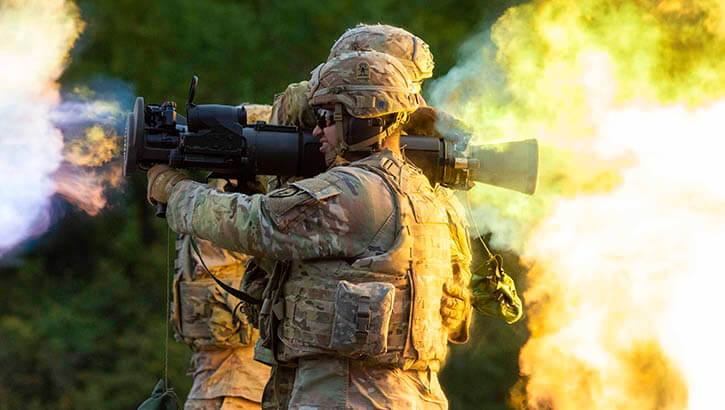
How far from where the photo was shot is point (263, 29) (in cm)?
1068

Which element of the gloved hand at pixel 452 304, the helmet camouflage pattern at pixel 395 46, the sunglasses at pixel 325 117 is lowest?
the gloved hand at pixel 452 304

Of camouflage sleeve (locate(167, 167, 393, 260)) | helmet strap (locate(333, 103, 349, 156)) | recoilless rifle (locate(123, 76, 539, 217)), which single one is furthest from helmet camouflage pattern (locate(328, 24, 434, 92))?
camouflage sleeve (locate(167, 167, 393, 260))

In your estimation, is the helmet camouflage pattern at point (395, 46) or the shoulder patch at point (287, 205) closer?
the shoulder patch at point (287, 205)

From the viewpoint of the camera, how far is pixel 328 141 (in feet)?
13.7

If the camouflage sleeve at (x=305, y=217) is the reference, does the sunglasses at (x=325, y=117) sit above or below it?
above

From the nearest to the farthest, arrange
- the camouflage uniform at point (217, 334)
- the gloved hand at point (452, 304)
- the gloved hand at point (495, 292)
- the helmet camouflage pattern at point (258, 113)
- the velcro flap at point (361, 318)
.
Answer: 1. the velcro flap at point (361, 318)
2. the gloved hand at point (452, 304)
3. the gloved hand at point (495, 292)
4. the camouflage uniform at point (217, 334)
5. the helmet camouflage pattern at point (258, 113)

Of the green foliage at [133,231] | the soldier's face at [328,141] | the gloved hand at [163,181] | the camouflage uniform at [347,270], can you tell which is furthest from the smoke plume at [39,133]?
the green foliage at [133,231]

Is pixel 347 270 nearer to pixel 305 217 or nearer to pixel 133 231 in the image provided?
pixel 305 217

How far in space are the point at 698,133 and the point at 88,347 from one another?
6579mm

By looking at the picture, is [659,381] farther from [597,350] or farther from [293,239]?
[293,239]

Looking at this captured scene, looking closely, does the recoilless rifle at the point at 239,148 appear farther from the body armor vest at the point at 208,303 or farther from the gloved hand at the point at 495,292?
the body armor vest at the point at 208,303

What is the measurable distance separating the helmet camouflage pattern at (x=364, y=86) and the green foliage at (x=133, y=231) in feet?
18.7

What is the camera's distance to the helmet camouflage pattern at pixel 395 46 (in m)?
4.89

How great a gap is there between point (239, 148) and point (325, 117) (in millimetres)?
364
